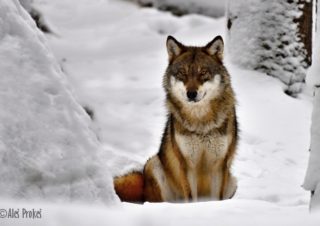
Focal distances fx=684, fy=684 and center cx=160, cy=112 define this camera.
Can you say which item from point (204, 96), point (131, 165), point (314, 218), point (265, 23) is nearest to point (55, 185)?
point (314, 218)

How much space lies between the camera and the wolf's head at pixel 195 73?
18.6 ft

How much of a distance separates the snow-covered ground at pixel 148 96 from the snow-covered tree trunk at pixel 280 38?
17 centimetres

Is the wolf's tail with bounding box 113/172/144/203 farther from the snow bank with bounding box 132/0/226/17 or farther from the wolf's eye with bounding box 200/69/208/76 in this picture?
the snow bank with bounding box 132/0/226/17

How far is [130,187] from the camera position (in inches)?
232

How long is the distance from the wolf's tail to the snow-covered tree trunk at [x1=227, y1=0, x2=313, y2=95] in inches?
132

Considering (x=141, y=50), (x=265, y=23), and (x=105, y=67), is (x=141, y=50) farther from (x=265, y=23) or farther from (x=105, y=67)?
(x=265, y=23)

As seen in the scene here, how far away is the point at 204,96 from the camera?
18.9ft

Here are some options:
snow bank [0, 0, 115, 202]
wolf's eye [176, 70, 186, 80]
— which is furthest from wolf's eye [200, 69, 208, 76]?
snow bank [0, 0, 115, 202]

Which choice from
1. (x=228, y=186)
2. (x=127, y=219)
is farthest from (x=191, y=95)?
(x=127, y=219)

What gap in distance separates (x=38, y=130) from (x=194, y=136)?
→ 3.19m

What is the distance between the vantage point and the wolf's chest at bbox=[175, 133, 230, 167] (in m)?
5.70

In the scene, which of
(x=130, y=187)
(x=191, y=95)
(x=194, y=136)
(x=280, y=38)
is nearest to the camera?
(x=191, y=95)

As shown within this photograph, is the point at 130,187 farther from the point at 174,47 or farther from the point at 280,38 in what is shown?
the point at 280,38

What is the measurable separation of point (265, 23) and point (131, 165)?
3.32 m
